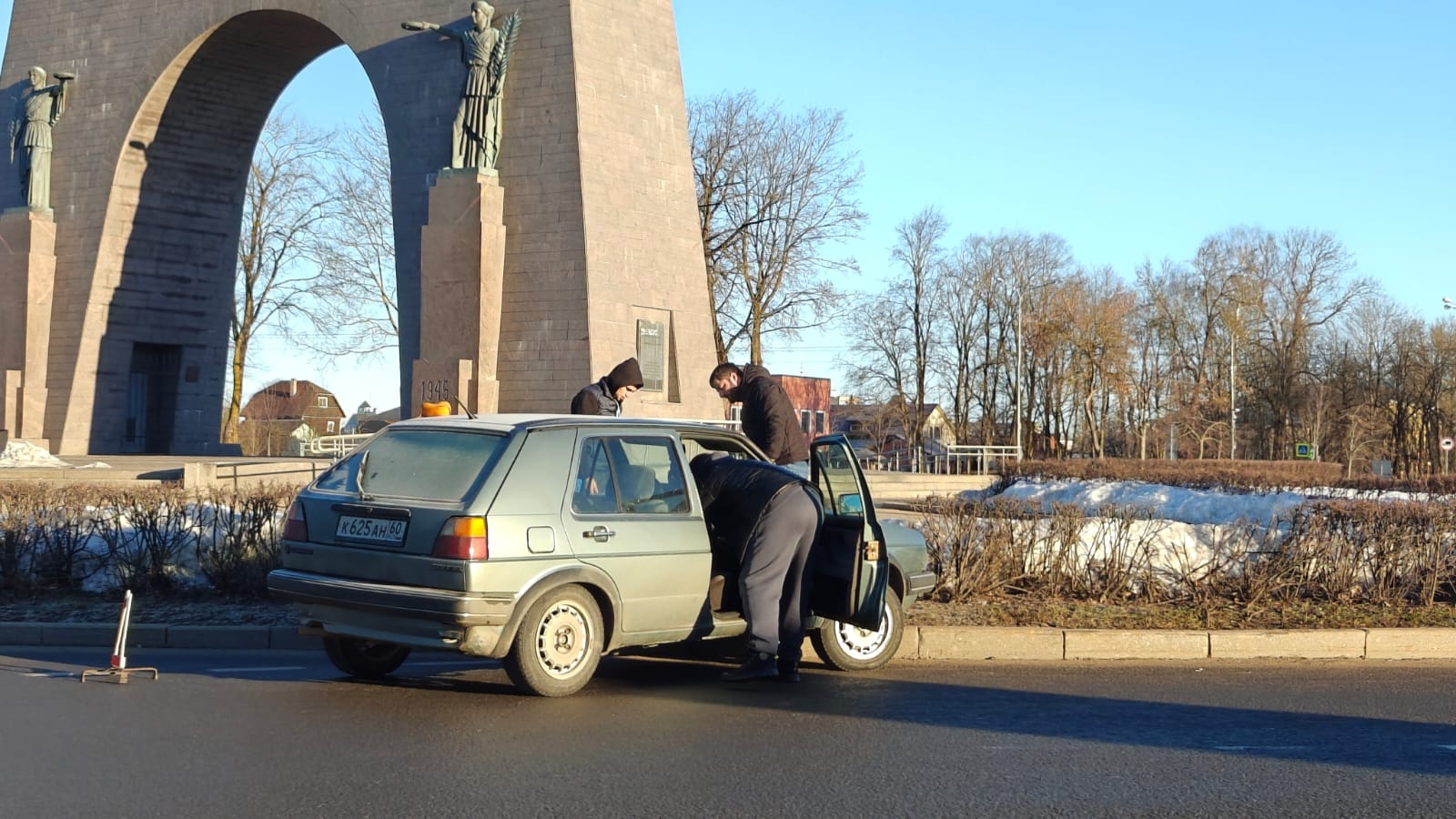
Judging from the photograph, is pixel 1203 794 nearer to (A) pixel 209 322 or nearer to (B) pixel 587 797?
(B) pixel 587 797

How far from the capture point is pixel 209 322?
3362 centimetres

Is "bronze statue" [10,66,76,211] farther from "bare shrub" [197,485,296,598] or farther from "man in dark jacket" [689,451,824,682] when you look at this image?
"man in dark jacket" [689,451,824,682]

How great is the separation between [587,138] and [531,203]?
5.14 feet

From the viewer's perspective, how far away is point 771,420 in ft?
33.9

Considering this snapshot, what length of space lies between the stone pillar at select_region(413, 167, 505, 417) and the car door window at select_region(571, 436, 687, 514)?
56.2 feet

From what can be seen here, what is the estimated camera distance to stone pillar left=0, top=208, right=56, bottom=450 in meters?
30.0

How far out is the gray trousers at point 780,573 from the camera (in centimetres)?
818

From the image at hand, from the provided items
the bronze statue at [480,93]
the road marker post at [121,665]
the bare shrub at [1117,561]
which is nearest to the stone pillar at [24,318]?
the bronze statue at [480,93]

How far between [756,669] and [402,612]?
2.07 m

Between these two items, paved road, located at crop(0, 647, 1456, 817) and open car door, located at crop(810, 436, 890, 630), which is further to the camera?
open car door, located at crop(810, 436, 890, 630)

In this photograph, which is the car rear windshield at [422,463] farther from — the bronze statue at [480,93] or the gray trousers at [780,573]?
the bronze statue at [480,93]

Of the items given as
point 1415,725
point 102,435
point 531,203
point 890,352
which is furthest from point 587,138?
point 890,352

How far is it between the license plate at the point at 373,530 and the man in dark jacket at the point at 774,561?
198 centimetres

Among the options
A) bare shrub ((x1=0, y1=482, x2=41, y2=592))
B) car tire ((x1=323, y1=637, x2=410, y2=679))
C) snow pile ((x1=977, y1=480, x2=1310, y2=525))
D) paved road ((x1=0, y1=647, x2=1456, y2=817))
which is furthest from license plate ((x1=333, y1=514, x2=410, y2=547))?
snow pile ((x1=977, y1=480, x2=1310, y2=525))
